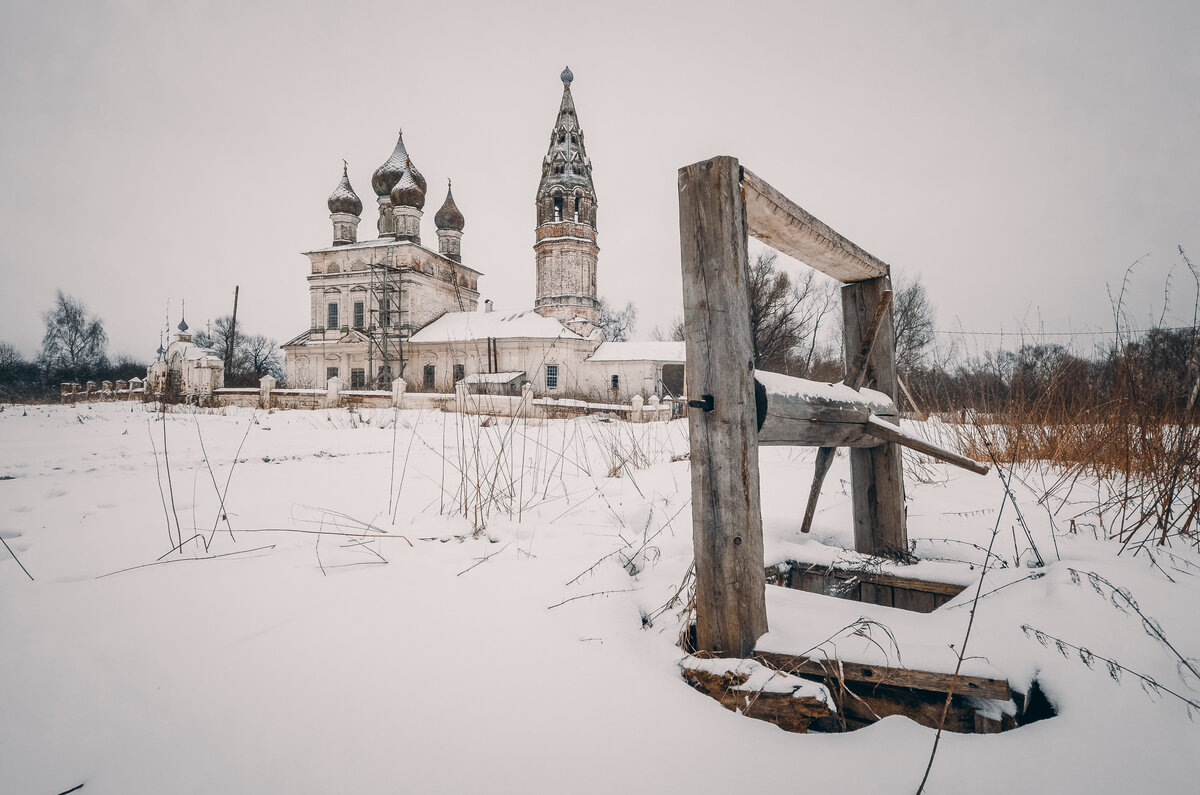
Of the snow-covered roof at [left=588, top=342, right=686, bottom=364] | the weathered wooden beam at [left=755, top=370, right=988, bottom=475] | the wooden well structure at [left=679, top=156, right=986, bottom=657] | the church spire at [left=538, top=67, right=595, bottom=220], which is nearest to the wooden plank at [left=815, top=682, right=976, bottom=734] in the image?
the wooden well structure at [left=679, top=156, right=986, bottom=657]

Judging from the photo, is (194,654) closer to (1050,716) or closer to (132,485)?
(1050,716)

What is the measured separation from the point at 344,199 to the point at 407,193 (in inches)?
186

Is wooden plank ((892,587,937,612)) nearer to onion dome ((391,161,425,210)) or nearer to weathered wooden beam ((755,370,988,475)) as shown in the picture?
weathered wooden beam ((755,370,988,475))

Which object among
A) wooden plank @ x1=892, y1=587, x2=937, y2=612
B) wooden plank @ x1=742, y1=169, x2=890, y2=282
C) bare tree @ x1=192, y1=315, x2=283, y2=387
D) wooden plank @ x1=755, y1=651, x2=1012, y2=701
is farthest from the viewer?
bare tree @ x1=192, y1=315, x2=283, y2=387

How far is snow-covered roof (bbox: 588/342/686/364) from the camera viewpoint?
27172mm

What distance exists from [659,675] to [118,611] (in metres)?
1.75

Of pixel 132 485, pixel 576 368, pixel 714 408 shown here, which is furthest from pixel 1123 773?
pixel 576 368

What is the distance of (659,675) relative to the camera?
1.32 metres

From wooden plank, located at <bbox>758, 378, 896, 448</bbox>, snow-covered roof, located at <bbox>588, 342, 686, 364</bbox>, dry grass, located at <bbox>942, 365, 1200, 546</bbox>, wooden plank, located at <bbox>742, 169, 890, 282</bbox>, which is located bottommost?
dry grass, located at <bbox>942, 365, 1200, 546</bbox>

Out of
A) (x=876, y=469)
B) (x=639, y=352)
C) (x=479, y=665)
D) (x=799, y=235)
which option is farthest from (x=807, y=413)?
(x=639, y=352)

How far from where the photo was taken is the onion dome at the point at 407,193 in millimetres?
29062

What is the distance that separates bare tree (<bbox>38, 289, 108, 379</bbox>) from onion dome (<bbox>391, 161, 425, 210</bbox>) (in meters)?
15.5

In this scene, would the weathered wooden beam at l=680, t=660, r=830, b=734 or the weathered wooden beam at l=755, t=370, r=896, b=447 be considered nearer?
the weathered wooden beam at l=680, t=660, r=830, b=734

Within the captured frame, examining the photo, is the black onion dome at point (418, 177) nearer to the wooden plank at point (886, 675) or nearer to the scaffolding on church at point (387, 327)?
the scaffolding on church at point (387, 327)
